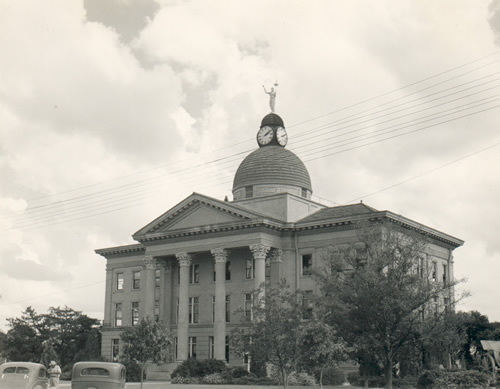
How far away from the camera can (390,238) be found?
4372cm

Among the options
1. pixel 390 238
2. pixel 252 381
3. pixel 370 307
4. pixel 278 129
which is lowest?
pixel 252 381

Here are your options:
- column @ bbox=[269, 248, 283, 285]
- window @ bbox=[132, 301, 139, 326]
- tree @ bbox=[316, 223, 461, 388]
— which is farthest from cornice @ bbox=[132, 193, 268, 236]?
tree @ bbox=[316, 223, 461, 388]

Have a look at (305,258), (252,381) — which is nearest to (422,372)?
(252,381)

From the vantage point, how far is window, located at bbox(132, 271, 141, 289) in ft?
248

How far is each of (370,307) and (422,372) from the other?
9901mm

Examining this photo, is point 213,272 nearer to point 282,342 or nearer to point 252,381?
point 252,381

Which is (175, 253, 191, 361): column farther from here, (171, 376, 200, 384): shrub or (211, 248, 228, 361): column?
(171, 376, 200, 384): shrub

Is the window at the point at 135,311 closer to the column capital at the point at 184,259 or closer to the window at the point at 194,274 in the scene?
the window at the point at 194,274

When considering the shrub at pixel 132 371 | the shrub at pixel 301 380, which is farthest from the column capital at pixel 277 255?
the shrub at pixel 132 371

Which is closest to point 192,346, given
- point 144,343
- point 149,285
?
point 149,285

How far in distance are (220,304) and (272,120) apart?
69.0 ft

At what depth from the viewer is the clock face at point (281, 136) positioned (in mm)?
72500

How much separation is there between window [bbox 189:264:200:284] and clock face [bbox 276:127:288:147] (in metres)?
15.0

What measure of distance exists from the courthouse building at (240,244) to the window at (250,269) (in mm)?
88
